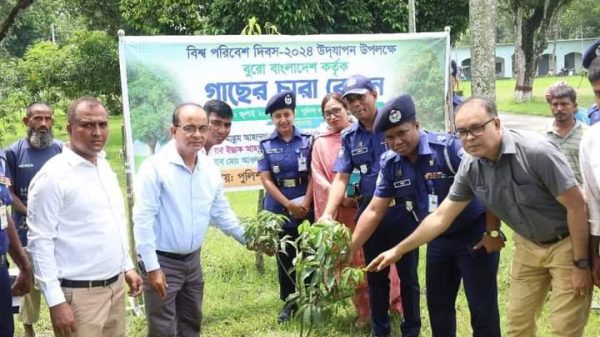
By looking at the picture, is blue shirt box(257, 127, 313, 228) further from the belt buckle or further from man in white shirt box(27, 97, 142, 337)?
man in white shirt box(27, 97, 142, 337)

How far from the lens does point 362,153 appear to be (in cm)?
425

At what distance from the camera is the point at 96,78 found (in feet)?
58.7

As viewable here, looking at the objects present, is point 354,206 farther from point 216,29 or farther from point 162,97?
point 216,29

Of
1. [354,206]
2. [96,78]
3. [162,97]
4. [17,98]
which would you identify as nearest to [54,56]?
[96,78]

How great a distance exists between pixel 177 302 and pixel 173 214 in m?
0.57

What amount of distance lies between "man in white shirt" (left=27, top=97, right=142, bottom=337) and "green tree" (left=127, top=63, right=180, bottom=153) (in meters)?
1.92

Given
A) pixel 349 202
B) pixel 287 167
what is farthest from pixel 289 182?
pixel 349 202

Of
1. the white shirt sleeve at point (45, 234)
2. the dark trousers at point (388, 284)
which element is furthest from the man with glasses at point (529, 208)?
the white shirt sleeve at point (45, 234)

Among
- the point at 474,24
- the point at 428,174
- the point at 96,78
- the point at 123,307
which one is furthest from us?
the point at 96,78

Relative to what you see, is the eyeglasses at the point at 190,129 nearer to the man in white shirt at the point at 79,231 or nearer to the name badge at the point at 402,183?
the man in white shirt at the point at 79,231

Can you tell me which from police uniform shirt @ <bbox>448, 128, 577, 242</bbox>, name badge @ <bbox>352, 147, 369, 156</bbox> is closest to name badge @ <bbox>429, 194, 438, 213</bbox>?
police uniform shirt @ <bbox>448, 128, 577, 242</bbox>

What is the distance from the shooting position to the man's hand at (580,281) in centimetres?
308

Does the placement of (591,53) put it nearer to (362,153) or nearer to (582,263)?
(582,263)

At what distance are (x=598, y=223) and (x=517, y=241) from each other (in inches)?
20.7
